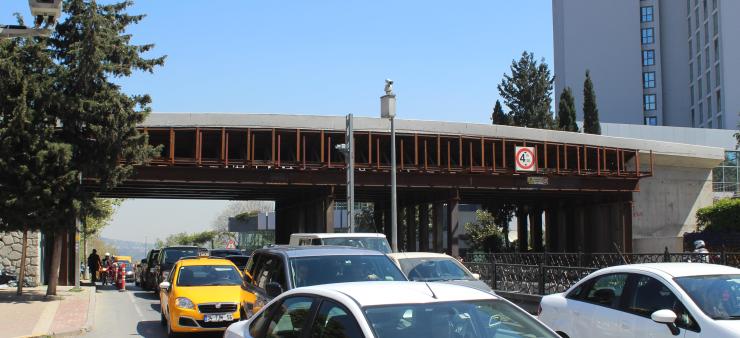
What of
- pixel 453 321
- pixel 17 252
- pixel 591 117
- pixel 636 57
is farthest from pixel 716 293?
pixel 636 57

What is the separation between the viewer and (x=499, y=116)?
2655 inches

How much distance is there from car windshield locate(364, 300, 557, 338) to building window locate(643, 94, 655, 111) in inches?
3934

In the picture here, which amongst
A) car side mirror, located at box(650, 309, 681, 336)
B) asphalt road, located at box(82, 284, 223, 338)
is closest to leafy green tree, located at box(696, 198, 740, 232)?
asphalt road, located at box(82, 284, 223, 338)

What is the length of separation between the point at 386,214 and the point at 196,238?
71.8 m

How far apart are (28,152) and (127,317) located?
6185mm

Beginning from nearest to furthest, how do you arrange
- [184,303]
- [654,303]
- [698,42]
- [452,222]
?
[654,303], [184,303], [452,222], [698,42]

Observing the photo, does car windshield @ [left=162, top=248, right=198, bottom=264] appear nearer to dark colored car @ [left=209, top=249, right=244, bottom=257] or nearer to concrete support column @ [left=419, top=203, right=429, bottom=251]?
dark colored car @ [left=209, top=249, right=244, bottom=257]

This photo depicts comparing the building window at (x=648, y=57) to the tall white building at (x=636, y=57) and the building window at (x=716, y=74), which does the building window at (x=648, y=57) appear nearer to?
the tall white building at (x=636, y=57)

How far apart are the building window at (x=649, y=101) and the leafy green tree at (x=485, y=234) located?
45059 millimetres

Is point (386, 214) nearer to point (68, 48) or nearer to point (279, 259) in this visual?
point (68, 48)

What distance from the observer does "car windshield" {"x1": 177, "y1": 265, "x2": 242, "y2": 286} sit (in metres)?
15.2

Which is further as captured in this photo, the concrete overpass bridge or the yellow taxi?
the concrete overpass bridge

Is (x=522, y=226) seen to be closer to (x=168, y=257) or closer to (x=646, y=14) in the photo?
(x=168, y=257)

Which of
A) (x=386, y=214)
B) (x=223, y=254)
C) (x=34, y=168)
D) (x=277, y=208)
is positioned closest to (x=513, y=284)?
(x=223, y=254)
